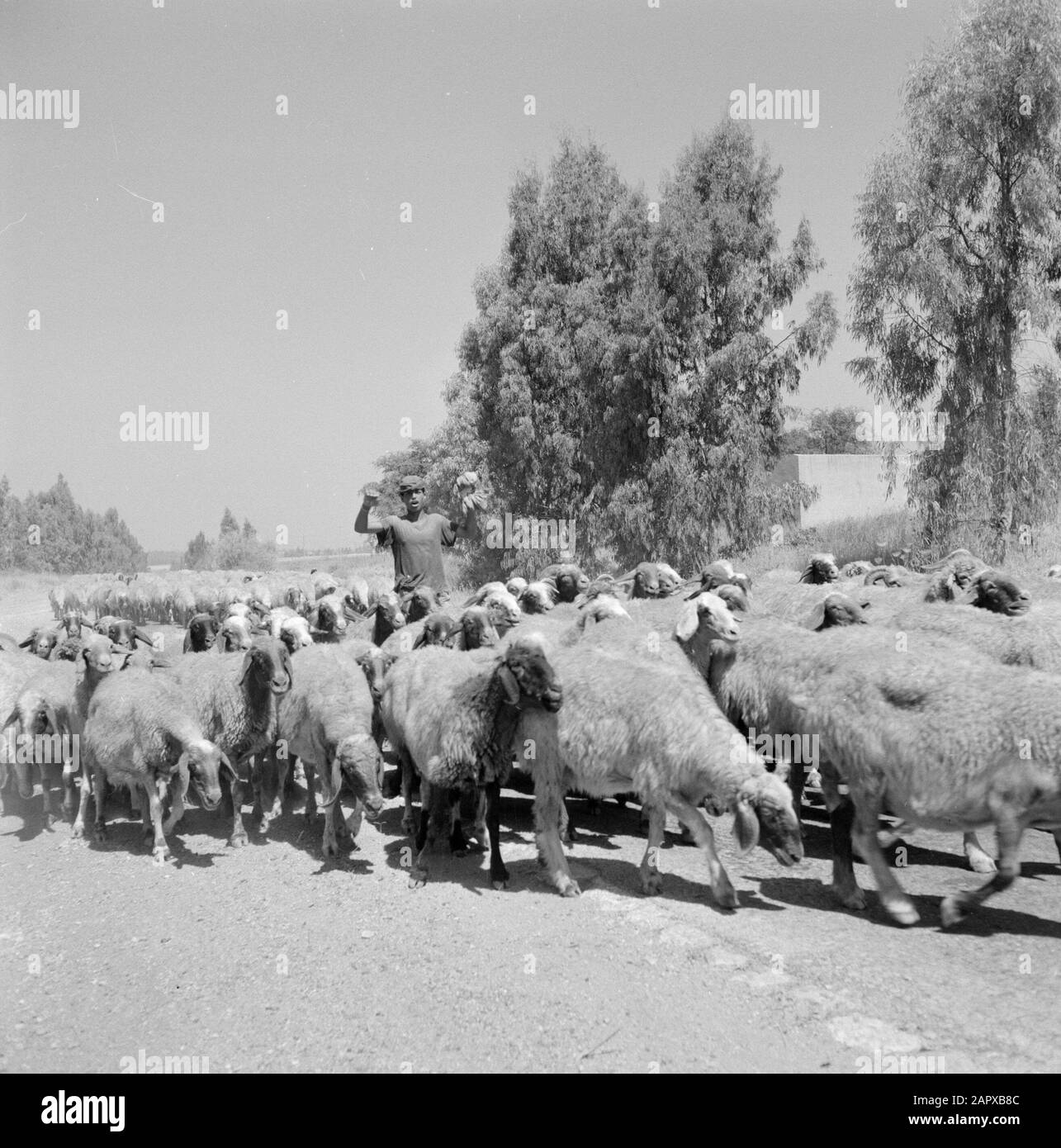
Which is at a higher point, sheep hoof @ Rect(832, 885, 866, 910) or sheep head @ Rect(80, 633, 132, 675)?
sheep head @ Rect(80, 633, 132, 675)

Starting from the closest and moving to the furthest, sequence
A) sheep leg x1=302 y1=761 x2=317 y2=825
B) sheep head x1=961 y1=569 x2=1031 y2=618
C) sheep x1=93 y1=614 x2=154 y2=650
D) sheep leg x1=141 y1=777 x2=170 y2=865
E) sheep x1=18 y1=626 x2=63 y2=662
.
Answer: sheep leg x1=141 y1=777 x2=170 y2=865 → sheep leg x1=302 y1=761 x2=317 y2=825 → sheep head x1=961 y1=569 x2=1031 y2=618 → sheep x1=93 y1=614 x2=154 y2=650 → sheep x1=18 y1=626 x2=63 y2=662

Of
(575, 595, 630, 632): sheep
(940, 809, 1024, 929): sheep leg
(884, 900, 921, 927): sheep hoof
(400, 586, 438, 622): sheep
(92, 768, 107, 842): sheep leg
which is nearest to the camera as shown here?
(940, 809, 1024, 929): sheep leg

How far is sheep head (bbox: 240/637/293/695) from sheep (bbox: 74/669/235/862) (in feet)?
2.17

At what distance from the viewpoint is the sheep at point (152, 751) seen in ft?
25.9

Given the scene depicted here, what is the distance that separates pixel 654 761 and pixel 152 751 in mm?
4326

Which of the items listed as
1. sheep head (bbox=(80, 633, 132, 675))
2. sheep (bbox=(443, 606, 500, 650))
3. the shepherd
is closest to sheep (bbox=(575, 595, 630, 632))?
sheep (bbox=(443, 606, 500, 650))

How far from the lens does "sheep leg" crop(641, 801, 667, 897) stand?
23.0ft

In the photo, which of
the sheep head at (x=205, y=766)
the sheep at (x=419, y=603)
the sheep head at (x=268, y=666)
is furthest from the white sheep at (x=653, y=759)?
the sheep at (x=419, y=603)

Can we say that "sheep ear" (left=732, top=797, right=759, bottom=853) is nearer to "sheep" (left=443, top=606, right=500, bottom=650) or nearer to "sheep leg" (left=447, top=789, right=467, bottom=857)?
"sheep leg" (left=447, top=789, right=467, bottom=857)

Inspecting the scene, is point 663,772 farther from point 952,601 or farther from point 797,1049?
point 952,601

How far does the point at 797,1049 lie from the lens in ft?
15.7

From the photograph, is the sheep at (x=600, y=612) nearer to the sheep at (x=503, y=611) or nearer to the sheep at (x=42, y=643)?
the sheep at (x=503, y=611)

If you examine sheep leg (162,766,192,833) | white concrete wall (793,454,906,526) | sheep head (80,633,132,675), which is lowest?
sheep leg (162,766,192,833)
